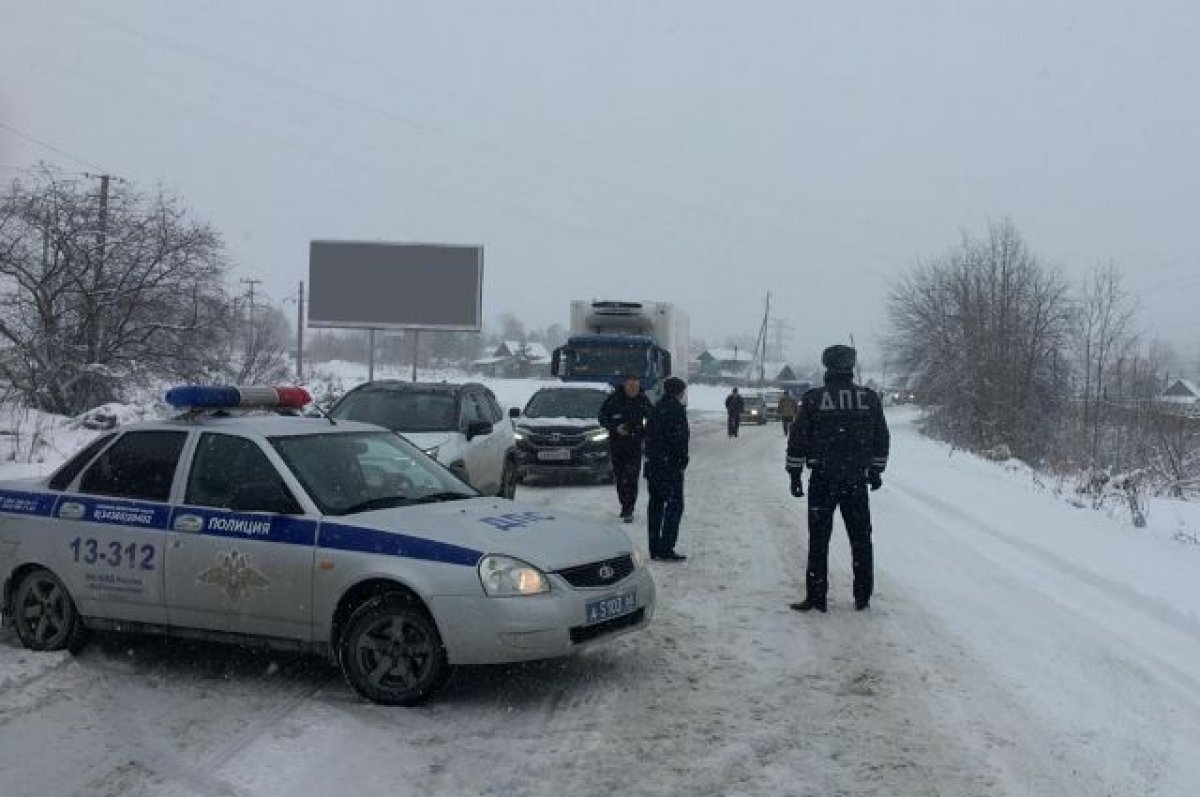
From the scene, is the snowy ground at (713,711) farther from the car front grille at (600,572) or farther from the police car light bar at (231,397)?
the police car light bar at (231,397)

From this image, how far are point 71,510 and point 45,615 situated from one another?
0.66m

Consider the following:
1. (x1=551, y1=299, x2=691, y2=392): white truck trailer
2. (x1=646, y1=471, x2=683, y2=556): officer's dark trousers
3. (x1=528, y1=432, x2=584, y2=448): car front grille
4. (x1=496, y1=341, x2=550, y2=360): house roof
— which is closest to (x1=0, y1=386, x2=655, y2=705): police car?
(x1=646, y1=471, x2=683, y2=556): officer's dark trousers

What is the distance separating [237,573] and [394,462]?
1.30 meters

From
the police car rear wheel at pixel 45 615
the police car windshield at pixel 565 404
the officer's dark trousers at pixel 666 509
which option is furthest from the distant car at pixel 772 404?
the police car rear wheel at pixel 45 615

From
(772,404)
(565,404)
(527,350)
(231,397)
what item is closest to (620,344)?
(565,404)

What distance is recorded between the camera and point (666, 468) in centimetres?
993

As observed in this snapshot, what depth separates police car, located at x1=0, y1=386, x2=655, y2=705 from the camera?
17.4 feet

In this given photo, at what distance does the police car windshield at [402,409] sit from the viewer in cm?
1191

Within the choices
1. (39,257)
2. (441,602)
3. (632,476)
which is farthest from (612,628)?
(39,257)

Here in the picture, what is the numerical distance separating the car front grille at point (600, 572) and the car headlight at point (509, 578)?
0.52ft

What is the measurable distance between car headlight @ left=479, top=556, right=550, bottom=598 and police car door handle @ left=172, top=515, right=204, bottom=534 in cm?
171

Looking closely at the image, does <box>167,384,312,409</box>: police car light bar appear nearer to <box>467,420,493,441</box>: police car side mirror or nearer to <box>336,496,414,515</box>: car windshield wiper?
<box>336,496,414,515</box>: car windshield wiper

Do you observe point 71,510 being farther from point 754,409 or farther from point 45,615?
point 754,409

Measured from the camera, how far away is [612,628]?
573 cm
